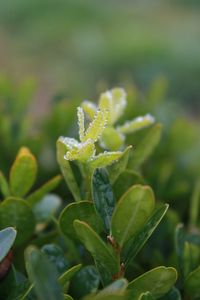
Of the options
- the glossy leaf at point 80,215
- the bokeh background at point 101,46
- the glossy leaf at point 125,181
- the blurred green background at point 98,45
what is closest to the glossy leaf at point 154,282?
the glossy leaf at point 80,215

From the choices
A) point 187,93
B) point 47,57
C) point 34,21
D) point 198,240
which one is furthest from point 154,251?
point 34,21

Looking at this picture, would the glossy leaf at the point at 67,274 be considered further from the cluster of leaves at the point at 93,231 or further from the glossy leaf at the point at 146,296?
the glossy leaf at the point at 146,296

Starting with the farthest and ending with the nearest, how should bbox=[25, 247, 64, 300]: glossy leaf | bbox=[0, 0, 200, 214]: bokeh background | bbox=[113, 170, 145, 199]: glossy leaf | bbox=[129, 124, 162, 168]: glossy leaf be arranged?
bbox=[0, 0, 200, 214]: bokeh background, bbox=[129, 124, 162, 168]: glossy leaf, bbox=[113, 170, 145, 199]: glossy leaf, bbox=[25, 247, 64, 300]: glossy leaf

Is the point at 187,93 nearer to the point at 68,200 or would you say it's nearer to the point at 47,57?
the point at 47,57

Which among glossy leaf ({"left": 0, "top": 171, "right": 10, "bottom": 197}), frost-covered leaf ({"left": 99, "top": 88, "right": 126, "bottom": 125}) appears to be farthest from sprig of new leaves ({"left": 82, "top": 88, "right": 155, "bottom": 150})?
glossy leaf ({"left": 0, "top": 171, "right": 10, "bottom": 197})

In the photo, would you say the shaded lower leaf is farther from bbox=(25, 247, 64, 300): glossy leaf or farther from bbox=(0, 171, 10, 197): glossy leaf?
bbox=(25, 247, 64, 300): glossy leaf

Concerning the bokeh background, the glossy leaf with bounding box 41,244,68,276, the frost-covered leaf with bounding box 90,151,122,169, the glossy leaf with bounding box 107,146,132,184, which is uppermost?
the frost-covered leaf with bounding box 90,151,122,169

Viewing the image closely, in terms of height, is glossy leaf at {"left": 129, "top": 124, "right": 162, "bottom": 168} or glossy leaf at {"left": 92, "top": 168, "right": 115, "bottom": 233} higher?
glossy leaf at {"left": 92, "top": 168, "right": 115, "bottom": 233}
